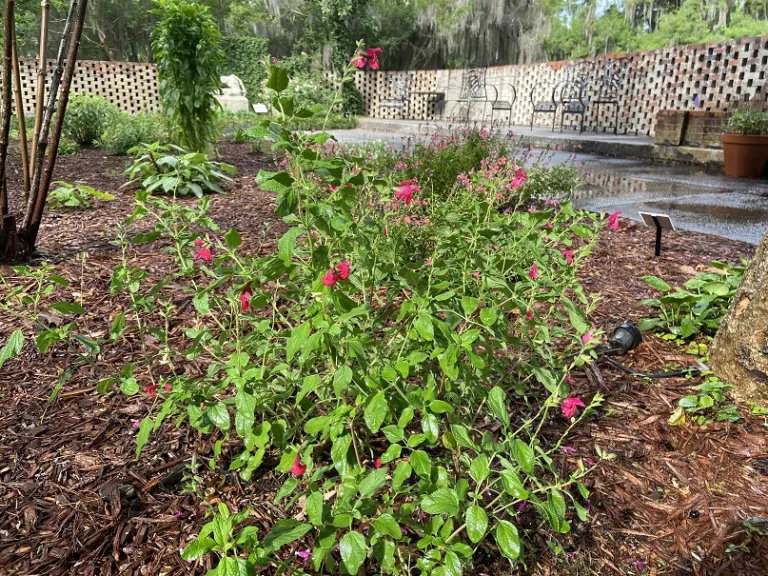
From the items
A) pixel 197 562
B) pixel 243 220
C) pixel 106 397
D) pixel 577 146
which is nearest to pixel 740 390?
pixel 197 562

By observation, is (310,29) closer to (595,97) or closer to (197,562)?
(595,97)

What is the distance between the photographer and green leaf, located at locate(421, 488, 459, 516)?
0.92 meters

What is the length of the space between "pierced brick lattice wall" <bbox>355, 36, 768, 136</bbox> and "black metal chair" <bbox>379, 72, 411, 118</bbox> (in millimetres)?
640

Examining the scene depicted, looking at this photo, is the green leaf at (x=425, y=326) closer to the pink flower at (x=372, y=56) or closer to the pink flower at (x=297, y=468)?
the pink flower at (x=297, y=468)

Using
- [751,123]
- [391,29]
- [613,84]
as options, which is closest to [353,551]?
[751,123]

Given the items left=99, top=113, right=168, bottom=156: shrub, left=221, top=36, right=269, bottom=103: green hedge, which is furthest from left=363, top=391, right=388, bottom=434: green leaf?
left=221, top=36, right=269, bottom=103: green hedge

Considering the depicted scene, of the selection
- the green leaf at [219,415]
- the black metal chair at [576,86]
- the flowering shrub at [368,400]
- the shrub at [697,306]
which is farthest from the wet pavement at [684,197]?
the black metal chair at [576,86]

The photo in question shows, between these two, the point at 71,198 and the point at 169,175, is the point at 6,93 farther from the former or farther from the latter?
the point at 169,175

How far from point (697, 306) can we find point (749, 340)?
1.66 ft

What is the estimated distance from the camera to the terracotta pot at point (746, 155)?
669cm

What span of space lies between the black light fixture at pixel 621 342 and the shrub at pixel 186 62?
476cm

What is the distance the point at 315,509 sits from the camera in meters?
0.98

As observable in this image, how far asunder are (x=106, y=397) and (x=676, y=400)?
Result: 1971 millimetres

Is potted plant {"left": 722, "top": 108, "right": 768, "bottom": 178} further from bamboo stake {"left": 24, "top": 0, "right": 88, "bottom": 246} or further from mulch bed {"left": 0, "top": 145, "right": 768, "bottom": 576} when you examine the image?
bamboo stake {"left": 24, "top": 0, "right": 88, "bottom": 246}
